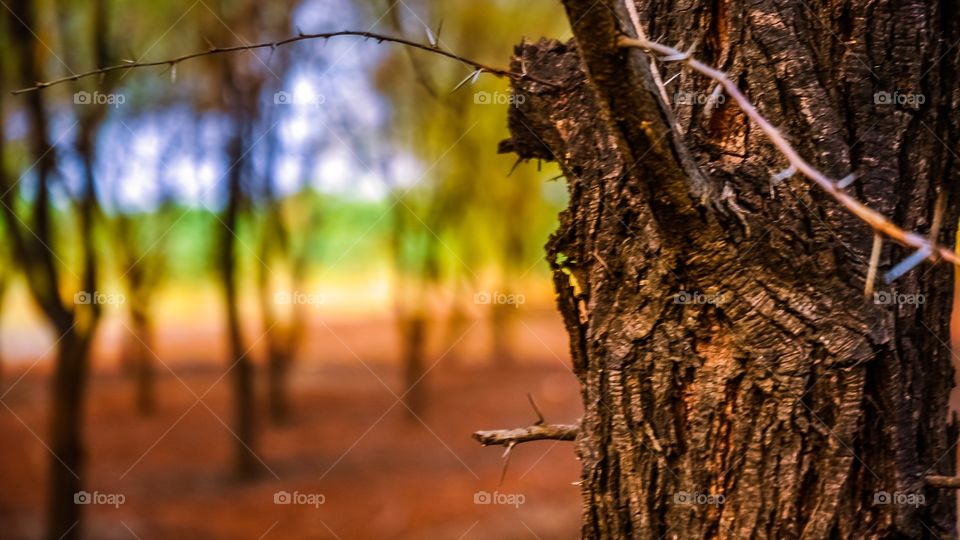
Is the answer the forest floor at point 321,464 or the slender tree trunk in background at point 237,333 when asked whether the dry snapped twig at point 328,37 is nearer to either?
the forest floor at point 321,464

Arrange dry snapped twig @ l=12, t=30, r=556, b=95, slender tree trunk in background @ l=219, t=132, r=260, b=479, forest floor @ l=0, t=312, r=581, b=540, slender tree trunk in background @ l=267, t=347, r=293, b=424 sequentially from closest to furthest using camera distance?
dry snapped twig @ l=12, t=30, r=556, b=95 < forest floor @ l=0, t=312, r=581, b=540 < slender tree trunk in background @ l=219, t=132, r=260, b=479 < slender tree trunk in background @ l=267, t=347, r=293, b=424

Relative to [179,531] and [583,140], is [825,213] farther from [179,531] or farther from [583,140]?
[179,531]

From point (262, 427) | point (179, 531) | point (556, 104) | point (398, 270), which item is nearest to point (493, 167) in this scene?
point (398, 270)

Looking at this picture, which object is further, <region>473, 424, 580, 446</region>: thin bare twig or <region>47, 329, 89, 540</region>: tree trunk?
<region>47, 329, 89, 540</region>: tree trunk

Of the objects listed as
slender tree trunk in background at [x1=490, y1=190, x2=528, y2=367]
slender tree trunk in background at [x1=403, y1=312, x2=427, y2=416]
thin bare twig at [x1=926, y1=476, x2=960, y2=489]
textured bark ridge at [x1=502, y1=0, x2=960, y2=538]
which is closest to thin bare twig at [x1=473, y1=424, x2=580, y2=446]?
textured bark ridge at [x1=502, y1=0, x2=960, y2=538]

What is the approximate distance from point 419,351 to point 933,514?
43.8 ft

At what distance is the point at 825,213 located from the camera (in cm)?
170

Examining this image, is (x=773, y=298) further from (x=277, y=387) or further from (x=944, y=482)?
(x=277, y=387)

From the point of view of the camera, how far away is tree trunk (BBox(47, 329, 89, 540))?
656cm

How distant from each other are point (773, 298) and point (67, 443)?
6.61m

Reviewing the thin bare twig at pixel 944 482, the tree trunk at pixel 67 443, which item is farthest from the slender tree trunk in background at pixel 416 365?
→ the thin bare twig at pixel 944 482

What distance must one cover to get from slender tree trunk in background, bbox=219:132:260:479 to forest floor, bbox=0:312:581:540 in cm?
44

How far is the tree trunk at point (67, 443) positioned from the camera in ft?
21.5

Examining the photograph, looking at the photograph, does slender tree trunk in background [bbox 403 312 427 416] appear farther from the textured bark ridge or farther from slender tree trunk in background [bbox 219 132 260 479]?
the textured bark ridge
